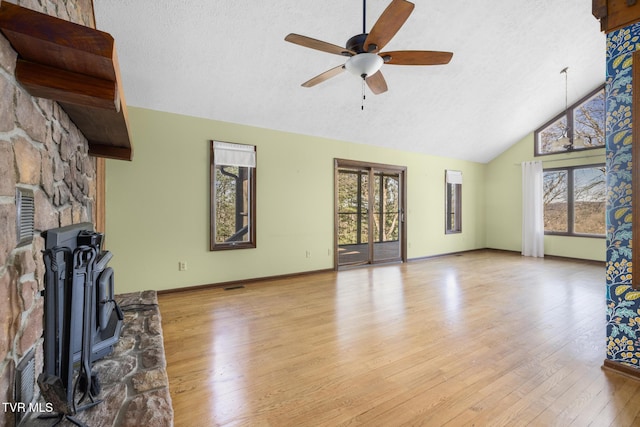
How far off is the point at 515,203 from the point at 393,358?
281 inches

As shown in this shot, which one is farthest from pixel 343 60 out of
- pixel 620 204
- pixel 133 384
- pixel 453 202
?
pixel 453 202

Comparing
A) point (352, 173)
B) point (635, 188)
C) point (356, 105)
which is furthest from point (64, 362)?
point (352, 173)

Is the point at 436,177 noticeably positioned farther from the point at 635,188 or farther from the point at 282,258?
the point at 635,188

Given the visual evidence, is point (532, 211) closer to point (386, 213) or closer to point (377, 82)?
point (386, 213)

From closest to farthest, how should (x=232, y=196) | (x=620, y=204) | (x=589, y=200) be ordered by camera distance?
(x=620, y=204)
(x=232, y=196)
(x=589, y=200)

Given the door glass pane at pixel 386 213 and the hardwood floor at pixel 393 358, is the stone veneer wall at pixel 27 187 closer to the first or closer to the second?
the hardwood floor at pixel 393 358

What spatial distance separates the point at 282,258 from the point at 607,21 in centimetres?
455

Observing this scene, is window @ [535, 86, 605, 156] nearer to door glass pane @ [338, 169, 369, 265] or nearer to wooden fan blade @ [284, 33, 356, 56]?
door glass pane @ [338, 169, 369, 265]

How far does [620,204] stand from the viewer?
2186 mm

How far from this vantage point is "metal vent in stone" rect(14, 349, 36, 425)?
3.21 feet

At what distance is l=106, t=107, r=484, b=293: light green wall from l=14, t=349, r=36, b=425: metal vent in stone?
3.05 meters

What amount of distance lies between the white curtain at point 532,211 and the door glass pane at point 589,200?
643 mm

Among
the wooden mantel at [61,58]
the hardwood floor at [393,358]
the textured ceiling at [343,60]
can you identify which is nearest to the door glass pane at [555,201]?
the textured ceiling at [343,60]

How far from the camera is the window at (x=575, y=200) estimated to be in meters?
6.30
